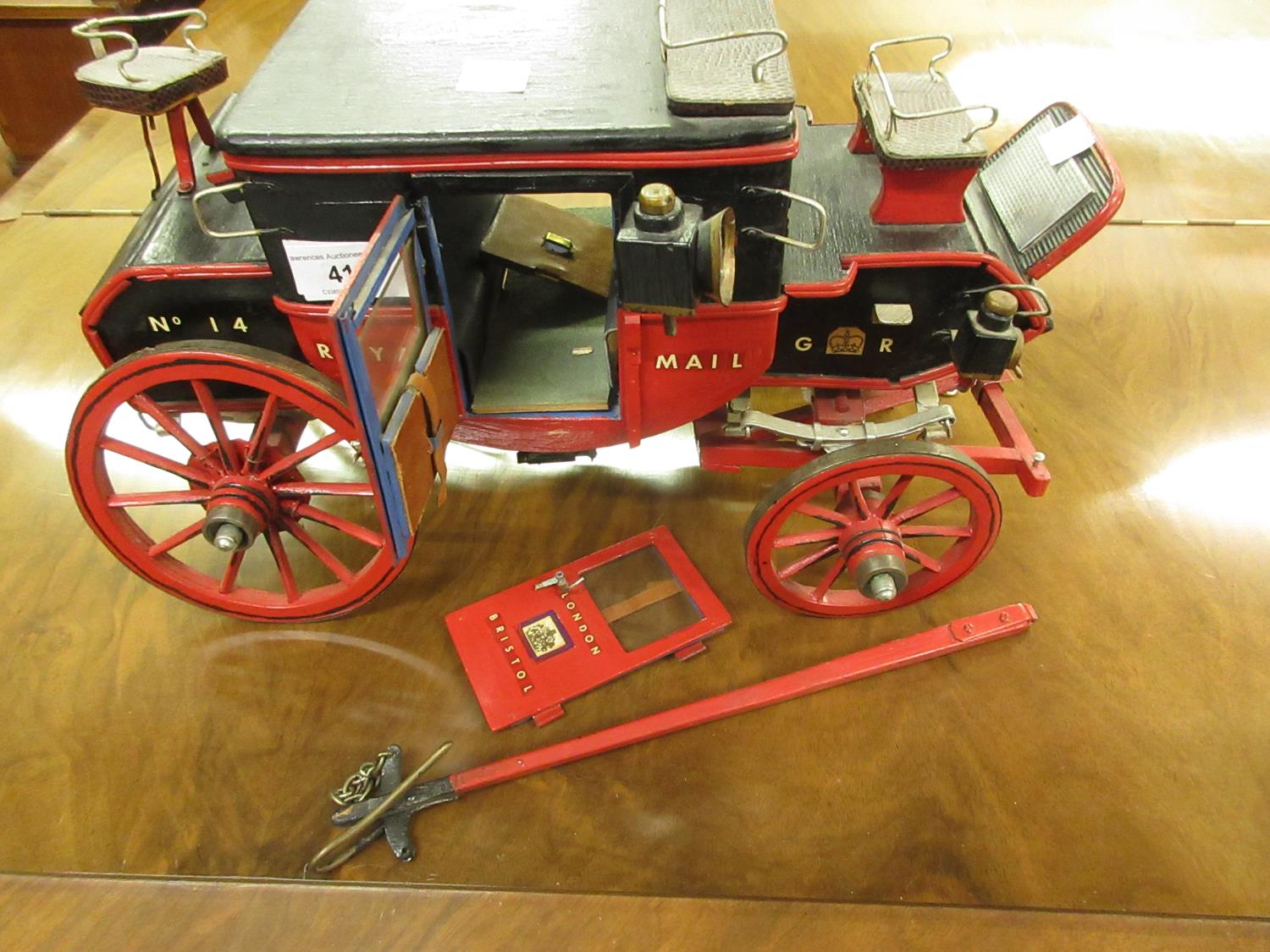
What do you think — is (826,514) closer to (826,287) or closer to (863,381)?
(863,381)

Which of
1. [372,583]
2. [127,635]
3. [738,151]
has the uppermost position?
[738,151]

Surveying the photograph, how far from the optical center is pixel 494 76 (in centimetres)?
185

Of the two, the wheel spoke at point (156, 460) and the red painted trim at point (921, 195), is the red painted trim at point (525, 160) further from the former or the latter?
the wheel spoke at point (156, 460)

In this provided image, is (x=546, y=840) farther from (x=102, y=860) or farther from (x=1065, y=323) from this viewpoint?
(x=1065, y=323)

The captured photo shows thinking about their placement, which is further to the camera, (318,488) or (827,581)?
(827,581)

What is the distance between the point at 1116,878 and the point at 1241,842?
1.04 ft

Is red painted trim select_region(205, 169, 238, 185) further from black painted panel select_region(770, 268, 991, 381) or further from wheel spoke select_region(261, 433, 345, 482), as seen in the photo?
black painted panel select_region(770, 268, 991, 381)

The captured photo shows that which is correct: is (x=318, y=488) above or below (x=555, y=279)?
below

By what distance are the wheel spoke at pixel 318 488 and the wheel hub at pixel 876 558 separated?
1180mm

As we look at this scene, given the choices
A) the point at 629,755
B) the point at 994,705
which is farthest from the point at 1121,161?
the point at 629,755

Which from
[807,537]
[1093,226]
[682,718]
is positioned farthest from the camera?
[807,537]

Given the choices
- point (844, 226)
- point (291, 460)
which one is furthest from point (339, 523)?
point (844, 226)

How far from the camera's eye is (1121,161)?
3.76 metres

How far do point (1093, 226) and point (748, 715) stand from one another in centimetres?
141
